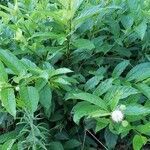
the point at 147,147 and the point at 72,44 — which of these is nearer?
the point at 72,44

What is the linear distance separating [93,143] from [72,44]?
501 millimetres

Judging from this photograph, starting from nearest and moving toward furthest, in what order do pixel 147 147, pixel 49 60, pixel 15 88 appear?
pixel 15 88
pixel 49 60
pixel 147 147

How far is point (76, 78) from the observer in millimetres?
1996

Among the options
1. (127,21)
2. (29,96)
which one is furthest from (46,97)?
(127,21)

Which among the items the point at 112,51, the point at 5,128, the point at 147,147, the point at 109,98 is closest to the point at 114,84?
the point at 109,98

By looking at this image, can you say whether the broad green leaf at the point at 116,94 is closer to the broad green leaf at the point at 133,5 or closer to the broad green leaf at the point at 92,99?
the broad green leaf at the point at 92,99

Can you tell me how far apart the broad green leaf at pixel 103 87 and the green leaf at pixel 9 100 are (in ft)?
1.28

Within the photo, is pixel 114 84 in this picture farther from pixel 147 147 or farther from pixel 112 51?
pixel 147 147

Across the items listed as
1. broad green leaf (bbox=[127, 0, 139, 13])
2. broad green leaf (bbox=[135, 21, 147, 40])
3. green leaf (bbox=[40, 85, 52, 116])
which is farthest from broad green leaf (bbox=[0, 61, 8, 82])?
broad green leaf (bbox=[127, 0, 139, 13])

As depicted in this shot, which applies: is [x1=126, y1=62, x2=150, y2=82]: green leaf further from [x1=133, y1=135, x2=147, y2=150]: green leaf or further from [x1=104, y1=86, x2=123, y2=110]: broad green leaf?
[x1=133, y1=135, x2=147, y2=150]: green leaf

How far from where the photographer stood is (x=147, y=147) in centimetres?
217

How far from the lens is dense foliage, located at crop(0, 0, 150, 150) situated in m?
1.68

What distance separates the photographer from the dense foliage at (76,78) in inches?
66.2

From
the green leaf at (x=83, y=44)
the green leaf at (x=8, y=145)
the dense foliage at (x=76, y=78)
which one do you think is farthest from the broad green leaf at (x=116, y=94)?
the green leaf at (x=8, y=145)
